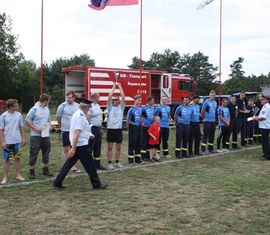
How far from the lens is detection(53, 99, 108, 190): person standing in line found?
7244 millimetres

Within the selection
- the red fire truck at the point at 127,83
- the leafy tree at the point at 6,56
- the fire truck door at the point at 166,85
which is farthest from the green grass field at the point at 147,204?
the leafy tree at the point at 6,56

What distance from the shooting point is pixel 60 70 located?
62375 millimetres

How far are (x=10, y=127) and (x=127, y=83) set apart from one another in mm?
14312

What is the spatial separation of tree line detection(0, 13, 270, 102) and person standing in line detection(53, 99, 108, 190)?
4363 centimetres

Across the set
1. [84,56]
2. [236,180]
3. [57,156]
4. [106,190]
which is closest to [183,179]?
[236,180]

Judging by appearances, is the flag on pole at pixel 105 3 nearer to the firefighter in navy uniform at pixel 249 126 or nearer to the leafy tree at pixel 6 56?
the firefighter in navy uniform at pixel 249 126

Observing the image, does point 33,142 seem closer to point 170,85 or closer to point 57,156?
point 57,156

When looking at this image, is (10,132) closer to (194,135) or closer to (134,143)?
(134,143)

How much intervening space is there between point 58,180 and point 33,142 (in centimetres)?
146

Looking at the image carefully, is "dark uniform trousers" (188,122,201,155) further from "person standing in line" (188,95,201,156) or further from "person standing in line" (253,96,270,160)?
"person standing in line" (253,96,270,160)

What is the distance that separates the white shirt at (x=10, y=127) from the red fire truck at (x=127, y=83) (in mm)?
9318

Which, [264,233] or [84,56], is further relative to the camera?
[84,56]

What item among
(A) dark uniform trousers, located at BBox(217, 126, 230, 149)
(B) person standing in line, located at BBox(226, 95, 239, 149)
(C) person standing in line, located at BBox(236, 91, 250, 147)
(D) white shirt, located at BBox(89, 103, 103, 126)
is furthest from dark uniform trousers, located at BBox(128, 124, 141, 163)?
(C) person standing in line, located at BBox(236, 91, 250, 147)

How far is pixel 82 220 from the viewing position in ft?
Result: 18.4
